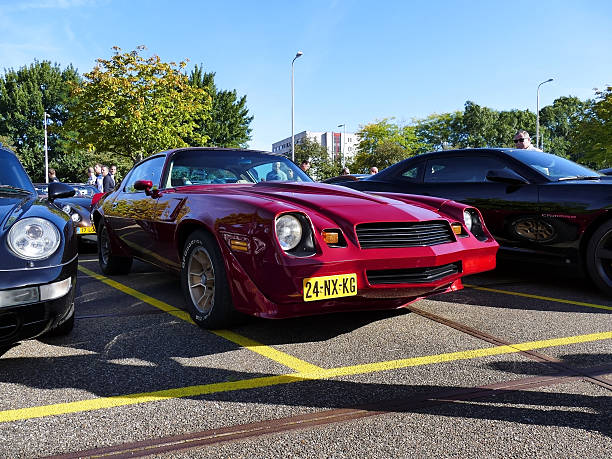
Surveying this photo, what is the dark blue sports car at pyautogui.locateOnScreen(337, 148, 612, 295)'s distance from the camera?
15.3ft

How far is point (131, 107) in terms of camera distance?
24609 millimetres

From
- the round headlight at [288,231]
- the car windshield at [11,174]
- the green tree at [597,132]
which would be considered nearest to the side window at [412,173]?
the round headlight at [288,231]

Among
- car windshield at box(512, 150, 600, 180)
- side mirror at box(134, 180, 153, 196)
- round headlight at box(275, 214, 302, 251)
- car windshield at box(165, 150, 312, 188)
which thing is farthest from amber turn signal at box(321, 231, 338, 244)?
car windshield at box(512, 150, 600, 180)

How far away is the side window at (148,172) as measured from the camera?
4.77 metres

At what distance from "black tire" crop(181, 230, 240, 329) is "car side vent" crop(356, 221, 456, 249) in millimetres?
930

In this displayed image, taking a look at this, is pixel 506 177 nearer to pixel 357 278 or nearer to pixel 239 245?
pixel 357 278

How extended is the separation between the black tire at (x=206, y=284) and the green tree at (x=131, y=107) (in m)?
22.5

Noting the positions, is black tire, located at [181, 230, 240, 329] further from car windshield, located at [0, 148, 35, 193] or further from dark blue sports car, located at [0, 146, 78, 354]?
car windshield, located at [0, 148, 35, 193]

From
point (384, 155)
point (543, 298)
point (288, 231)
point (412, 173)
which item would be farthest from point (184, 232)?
point (384, 155)

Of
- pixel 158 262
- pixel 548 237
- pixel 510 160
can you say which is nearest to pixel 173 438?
pixel 158 262

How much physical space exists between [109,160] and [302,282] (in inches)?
1934

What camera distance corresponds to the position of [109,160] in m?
47.8

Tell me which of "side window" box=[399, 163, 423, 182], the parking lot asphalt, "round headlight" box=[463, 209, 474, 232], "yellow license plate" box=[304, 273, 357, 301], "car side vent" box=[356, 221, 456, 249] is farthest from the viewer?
"side window" box=[399, 163, 423, 182]

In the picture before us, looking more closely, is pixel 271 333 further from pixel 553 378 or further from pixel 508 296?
pixel 508 296
